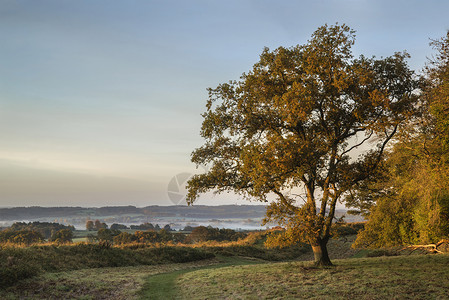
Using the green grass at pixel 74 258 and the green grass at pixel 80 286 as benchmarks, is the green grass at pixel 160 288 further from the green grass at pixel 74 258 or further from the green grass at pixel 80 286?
the green grass at pixel 74 258

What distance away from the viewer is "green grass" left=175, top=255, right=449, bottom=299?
11023mm

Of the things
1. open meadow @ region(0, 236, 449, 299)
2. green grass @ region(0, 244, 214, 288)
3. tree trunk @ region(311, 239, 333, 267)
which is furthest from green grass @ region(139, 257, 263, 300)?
tree trunk @ region(311, 239, 333, 267)

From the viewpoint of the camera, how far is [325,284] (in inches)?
499

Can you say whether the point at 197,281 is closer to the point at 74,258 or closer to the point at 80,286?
the point at 80,286

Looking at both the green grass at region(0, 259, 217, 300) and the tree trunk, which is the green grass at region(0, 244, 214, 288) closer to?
the green grass at region(0, 259, 217, 300)

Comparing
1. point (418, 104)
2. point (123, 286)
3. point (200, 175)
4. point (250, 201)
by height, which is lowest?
point (123, 286)

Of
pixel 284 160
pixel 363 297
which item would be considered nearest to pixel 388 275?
pixel 363 297

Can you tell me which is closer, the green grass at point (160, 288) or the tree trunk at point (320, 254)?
the green grass at point (160, 288)

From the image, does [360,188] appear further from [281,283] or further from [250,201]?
[281,283]

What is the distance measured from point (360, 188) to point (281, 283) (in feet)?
26.6

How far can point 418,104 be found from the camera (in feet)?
55.5

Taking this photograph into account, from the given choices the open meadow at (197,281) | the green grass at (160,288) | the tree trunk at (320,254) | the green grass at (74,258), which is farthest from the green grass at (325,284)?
the green grass at (74,258)

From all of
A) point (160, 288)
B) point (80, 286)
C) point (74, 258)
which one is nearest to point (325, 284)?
point (160, 288)

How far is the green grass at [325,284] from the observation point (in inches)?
434
